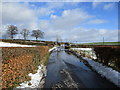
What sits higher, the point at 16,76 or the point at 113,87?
the point at 16,76

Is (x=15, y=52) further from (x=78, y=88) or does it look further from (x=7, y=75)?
(x=78, y=88)

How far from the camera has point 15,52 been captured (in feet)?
17.6

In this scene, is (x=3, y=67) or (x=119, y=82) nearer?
(x=3, y=67)

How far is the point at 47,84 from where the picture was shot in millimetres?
5609

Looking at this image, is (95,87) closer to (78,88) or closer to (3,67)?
(78,88)

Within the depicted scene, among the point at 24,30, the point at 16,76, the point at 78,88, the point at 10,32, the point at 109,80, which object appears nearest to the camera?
the point at 16,76

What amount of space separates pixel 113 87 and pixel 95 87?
0.91m

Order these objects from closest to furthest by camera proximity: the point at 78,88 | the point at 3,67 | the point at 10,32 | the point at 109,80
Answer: the point at 3,67
the point at 78,88
the point at 109,80
the point at 10,32

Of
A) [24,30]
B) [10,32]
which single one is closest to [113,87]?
[10,32]

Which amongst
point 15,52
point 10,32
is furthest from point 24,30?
point 15,52

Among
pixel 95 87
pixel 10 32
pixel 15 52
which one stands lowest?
pixel 95 87

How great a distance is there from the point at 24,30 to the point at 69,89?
5789 cm

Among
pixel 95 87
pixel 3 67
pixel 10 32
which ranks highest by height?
pixel 10 32

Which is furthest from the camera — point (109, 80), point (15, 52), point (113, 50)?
point (113, 50)
